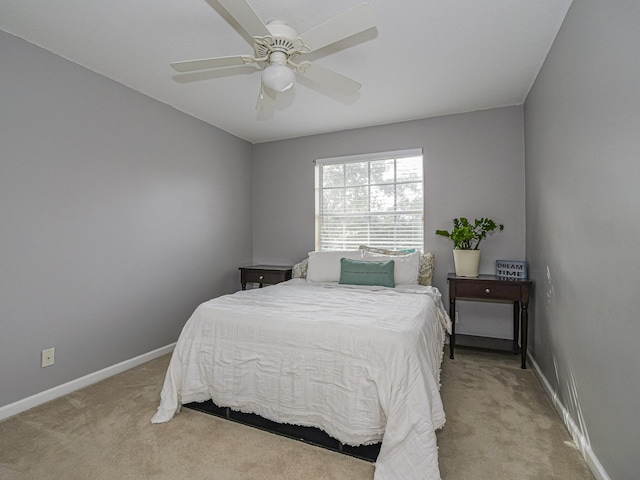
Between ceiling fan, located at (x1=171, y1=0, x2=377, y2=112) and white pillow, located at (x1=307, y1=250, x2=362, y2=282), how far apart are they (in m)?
1.82

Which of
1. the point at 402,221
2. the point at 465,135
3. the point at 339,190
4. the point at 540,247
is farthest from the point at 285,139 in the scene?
the point at 540,247

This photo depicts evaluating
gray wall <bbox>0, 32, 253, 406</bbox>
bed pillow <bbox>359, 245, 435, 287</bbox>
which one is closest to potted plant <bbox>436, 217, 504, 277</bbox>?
bed pillow <bbox>359, 245, 435, 287</bbox>

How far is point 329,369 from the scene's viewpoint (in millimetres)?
1788

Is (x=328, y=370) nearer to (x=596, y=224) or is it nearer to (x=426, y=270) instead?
(x=596, y=224)

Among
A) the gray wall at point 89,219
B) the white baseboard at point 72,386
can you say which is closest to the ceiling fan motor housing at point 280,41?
the gray wall at point 89,219

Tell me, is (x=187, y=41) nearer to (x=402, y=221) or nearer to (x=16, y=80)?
(x=16, y=80)

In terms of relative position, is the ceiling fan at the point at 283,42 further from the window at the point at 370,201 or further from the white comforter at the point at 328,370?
the window at the point at 370,201

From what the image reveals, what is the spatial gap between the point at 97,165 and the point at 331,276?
2313mm

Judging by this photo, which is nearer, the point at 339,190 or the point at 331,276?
the point at 331,276

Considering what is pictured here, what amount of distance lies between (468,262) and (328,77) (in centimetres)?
216

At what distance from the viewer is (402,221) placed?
390 cm

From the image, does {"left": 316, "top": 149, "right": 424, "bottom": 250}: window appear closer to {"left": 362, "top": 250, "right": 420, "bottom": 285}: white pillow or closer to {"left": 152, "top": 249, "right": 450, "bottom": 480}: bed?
{"left": 362, "top": 250, "right": 420, "bottom": 285}: white pillow

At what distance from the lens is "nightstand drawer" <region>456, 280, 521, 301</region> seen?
2.95 m

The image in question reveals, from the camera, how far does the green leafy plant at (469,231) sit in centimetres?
327
